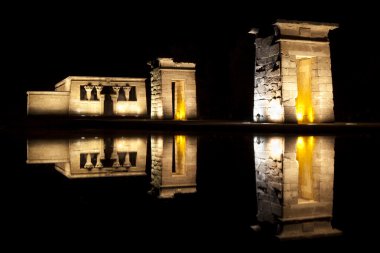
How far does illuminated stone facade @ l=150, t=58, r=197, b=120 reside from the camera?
2402cm

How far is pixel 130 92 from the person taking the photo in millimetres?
34844

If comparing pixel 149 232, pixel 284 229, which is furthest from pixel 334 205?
pixel 149 232

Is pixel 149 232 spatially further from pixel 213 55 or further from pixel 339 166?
pixel 213 55

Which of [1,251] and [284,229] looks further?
[284,229]

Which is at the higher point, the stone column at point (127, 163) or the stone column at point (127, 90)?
the stone column at point (127, 90)

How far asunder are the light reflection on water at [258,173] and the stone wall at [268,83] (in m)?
7.58

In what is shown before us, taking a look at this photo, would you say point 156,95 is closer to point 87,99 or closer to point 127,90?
point 127,90

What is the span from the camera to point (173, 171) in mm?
5996

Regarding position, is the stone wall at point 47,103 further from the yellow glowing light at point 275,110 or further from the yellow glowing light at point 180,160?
the yellow glowing light at point 180,160

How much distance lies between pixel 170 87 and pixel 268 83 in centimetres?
871

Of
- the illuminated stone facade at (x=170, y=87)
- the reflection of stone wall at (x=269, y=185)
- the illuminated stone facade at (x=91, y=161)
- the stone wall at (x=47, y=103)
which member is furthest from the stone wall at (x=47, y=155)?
the stone wall at (x=47, y=103)

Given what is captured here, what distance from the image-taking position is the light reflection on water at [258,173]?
10.4 ft

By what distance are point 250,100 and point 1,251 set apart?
30924 millimetres

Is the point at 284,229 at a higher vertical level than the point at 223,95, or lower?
Answer: lower
